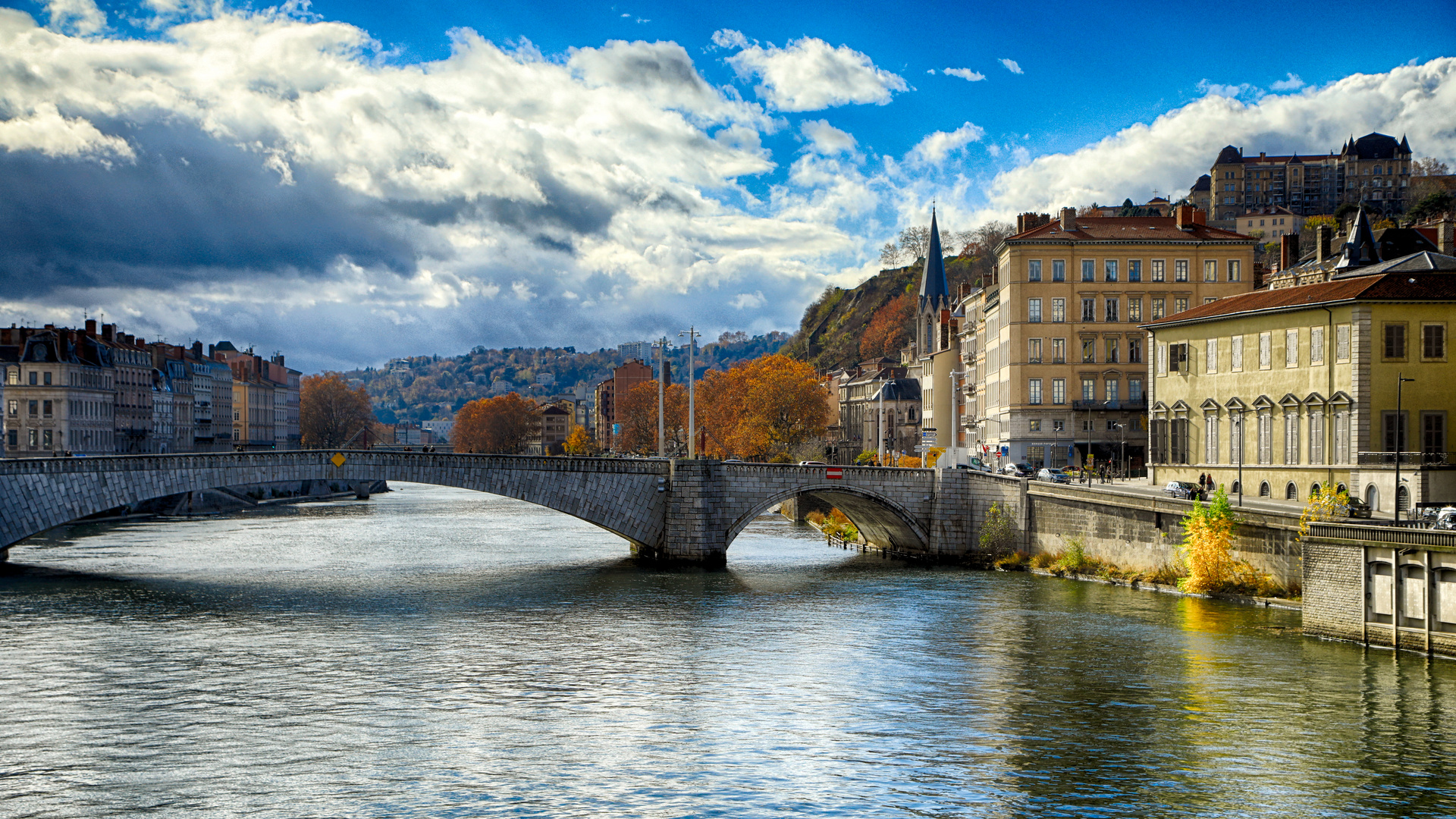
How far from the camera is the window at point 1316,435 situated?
47.4 m

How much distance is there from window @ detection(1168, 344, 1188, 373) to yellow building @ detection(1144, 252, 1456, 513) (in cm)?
66

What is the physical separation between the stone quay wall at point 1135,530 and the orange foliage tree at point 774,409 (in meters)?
51.2

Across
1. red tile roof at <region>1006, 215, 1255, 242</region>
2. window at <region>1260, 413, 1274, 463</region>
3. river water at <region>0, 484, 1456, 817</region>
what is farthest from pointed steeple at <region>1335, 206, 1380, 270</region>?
river water at <region>0, 484, 1456, 817</region>

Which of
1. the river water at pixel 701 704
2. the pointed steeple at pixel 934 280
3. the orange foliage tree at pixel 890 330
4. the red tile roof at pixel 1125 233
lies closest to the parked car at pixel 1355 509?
the river water at pixel 701 704

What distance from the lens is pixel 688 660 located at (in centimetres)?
3441

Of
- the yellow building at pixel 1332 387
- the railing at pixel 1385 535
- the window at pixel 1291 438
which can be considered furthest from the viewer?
the window at pixel 1291 438

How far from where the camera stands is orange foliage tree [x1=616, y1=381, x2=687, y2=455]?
149250 mm

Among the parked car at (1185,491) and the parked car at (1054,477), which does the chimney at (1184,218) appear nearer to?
the parked car at (1054,477)

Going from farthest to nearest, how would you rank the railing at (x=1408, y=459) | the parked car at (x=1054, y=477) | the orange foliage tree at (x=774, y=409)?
the orange foliage tree at (x=774, y=409) < the parked car at (x=1054, y=477) < the railing at (x=1408, y=459)

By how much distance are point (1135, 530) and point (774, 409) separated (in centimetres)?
5896

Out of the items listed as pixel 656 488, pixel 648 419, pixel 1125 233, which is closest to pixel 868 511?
pixel 656 488

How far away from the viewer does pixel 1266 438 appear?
5097 centimetres

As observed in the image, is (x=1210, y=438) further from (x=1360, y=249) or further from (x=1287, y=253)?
(x=1287, y=253)

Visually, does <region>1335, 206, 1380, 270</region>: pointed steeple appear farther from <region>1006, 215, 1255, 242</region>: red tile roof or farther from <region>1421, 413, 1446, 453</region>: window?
<region>1421, 413, 1446, 453</region>: window
